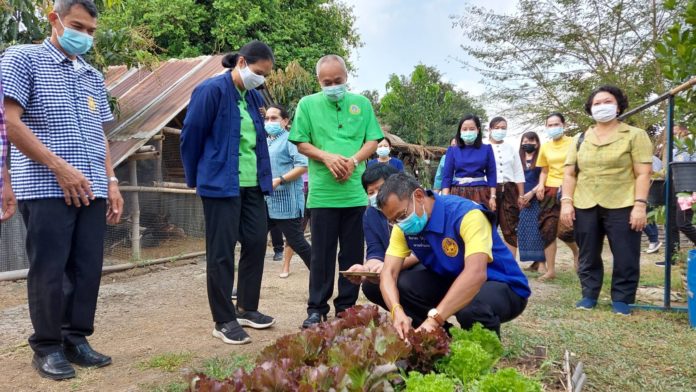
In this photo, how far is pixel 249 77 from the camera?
404 centimetres

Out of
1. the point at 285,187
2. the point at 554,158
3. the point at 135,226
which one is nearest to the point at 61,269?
the point at 285,187

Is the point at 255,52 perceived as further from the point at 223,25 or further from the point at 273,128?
the point at 223,25

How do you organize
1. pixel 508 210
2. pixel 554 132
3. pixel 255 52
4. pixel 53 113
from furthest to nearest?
pixel 508 210 < pixel 554 132 < pixel 255 52 < pixel 53 113

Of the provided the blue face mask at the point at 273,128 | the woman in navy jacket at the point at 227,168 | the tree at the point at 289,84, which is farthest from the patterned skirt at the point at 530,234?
the tree at the point at 289,84

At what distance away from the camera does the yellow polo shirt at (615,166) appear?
15.6 ft

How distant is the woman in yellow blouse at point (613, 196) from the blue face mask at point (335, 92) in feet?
7.15

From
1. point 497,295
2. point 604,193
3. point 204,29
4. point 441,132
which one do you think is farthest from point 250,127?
point 441,132

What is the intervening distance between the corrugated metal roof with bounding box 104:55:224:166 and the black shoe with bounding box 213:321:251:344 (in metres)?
4.15

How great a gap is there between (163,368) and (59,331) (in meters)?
0.61

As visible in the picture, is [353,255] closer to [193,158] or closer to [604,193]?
[193,158]

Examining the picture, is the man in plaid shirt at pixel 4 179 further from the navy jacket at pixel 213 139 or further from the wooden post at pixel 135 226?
the wooden post at pixel 135 226

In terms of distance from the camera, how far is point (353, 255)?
14.2 feet

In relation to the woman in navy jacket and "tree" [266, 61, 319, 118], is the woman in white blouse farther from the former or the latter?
"tree" [266, 61, 319, 118]

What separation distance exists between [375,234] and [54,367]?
6.96 feet
